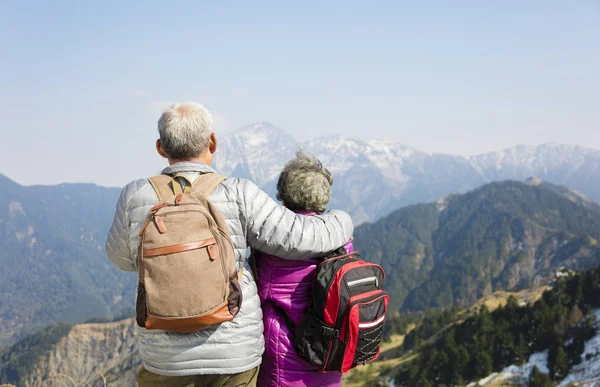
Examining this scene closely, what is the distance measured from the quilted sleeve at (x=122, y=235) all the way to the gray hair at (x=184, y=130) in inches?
16.7

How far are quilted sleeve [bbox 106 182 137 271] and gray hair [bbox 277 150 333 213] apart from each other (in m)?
1.31

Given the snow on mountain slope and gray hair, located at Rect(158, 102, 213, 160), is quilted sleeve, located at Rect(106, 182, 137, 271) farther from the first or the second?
the snow on mountain slope

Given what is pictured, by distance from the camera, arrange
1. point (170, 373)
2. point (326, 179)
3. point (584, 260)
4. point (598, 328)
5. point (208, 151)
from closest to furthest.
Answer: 1. point (170, 373)
2. point (208, 151)
3. point (326, 179)
4. point (598, 328)
5. point (584, 260)

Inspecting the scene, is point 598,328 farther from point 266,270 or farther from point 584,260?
point 584,260

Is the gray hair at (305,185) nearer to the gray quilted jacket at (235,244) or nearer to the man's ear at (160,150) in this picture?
the gray quilted jacket at (235,244)

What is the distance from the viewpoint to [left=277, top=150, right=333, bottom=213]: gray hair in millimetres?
3859

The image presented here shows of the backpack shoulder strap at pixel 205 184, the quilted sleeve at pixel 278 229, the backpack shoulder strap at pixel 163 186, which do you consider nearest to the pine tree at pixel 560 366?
the quilted sleeve at pixel 278 229

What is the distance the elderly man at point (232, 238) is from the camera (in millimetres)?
3180

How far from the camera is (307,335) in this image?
369cm

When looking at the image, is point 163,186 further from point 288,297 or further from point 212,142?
point 288,297

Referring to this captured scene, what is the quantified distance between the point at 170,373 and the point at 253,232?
1195 millimetres

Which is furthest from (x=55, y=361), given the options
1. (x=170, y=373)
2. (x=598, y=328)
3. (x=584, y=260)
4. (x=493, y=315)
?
(x=584, y=260)

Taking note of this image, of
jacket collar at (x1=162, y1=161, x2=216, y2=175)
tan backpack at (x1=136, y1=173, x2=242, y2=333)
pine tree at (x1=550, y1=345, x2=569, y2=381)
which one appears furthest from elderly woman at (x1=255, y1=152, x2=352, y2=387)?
pine tree at (x1=550, y1=345, x2=569, y2=381)

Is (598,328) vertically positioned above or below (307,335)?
below
